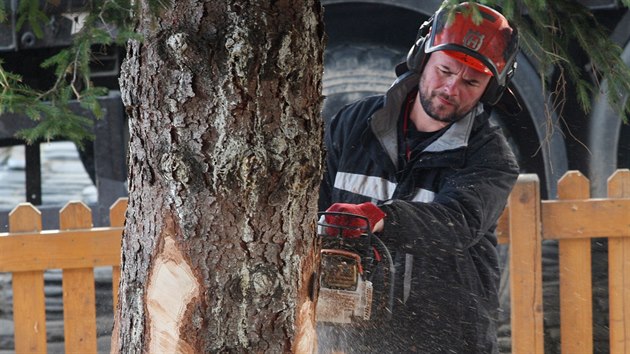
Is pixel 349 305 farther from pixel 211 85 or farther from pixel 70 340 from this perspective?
pixel 70 340

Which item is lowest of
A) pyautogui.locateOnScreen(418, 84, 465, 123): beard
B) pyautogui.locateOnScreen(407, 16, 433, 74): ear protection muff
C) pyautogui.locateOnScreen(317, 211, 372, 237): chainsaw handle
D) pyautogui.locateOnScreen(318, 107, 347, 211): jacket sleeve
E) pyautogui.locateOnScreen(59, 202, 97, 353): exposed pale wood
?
pyautogui.locateOnScreen(59, 202, 97, 353): exposed pale wood

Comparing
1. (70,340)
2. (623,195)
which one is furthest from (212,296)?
(623,195)

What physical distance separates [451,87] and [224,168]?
51.1 inches

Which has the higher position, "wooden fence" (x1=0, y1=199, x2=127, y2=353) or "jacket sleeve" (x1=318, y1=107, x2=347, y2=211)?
"jacket sleeve" (x1=318, y1=107, x2=347, y2=211)

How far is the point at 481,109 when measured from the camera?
326 centimetres

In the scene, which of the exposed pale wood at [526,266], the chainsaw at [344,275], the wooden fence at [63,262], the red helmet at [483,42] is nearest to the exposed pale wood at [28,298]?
the wooden fence at [63,262]

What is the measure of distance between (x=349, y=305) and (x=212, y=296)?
75 centimetres

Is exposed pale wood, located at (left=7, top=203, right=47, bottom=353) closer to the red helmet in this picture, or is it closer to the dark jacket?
the dark jacket

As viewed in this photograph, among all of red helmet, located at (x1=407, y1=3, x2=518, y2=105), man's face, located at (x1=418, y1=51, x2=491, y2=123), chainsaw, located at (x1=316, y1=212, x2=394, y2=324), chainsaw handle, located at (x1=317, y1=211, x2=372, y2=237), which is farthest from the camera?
man's face, located at (x1=418, y1=51, x2=491, y2=123)

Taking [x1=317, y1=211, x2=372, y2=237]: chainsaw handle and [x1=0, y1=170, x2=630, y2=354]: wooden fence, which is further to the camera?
[x1=0, y1=170, x2=630, y2=354]: wooden fence

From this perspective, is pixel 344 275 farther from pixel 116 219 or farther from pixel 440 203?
pixel 116 219

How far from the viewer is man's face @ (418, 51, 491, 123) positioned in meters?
3.17

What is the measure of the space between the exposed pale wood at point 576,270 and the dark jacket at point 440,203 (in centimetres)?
78

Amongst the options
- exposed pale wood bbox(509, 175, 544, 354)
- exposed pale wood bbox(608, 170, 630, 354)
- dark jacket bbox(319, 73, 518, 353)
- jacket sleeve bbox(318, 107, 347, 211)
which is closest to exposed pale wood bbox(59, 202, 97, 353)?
jacket sleeve bbox(318, 107, 347, 211)
